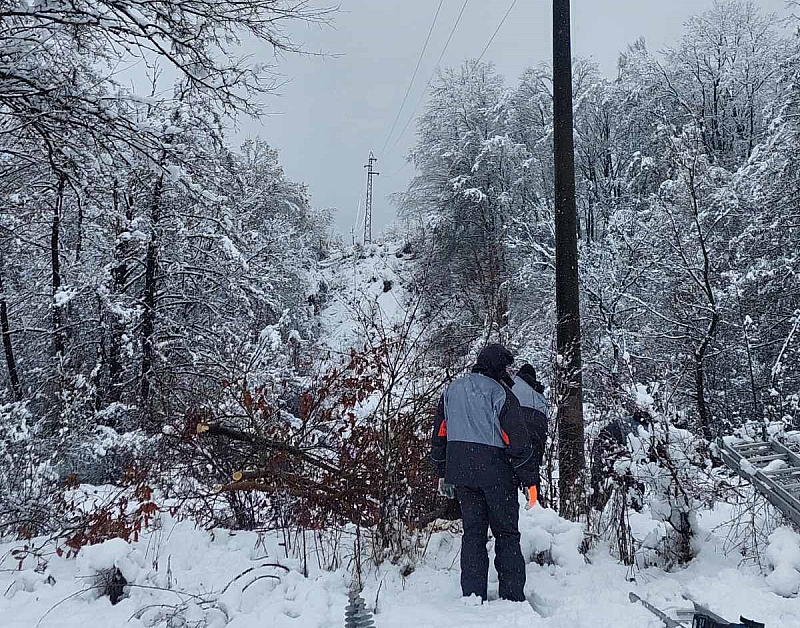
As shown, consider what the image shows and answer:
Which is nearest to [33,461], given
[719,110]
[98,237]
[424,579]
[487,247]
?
[424,579]

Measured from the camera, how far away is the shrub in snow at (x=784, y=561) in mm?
3758

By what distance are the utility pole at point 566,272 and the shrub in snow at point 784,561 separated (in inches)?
71.5

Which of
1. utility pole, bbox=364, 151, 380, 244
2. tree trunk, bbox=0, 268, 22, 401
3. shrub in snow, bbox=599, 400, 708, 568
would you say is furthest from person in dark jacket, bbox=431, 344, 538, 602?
utility pole, bbox=364, 151, 380, 244

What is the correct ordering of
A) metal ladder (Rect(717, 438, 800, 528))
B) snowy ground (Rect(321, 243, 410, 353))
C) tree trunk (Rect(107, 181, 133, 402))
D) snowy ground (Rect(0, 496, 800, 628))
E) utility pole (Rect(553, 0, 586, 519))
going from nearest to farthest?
snowy ground (Rect(0, 496, 800, 628)) → metal ladder (Rect(717, 438, 800, 528)) → utility pole (Rect(553, 0, 586, 519)) → tree trunk (Rect(107, 181, 133, 402)) → snowy ground (Rect(321, 243, 410, 353))

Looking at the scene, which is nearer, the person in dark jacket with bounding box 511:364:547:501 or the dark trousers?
the dark trousers

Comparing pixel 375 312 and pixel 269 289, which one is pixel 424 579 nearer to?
pixel 375 312

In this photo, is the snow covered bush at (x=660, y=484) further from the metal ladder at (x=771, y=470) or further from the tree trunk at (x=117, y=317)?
the tree trunk at (x=117, y=317)

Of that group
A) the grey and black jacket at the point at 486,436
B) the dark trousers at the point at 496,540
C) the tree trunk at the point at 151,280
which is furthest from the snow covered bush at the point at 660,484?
the tree trunk at the point at 151,280

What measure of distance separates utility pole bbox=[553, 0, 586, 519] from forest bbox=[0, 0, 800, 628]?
15 centimetres

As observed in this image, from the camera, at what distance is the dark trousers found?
4062 mm

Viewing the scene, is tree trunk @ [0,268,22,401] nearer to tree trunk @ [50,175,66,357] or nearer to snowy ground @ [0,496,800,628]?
tree trunk @ [50,175,66,357]

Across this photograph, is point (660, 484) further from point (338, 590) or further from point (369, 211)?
point (369, 211)

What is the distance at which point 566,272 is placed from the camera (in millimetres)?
6352

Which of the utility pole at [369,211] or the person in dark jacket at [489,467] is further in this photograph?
the utility pole at [369,211]
